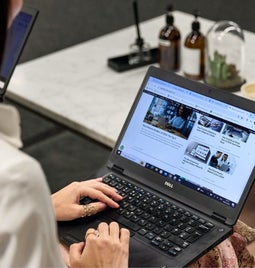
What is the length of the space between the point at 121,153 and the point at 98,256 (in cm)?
39

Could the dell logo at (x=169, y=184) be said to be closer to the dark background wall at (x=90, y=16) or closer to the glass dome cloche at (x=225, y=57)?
the glass dome cloche at (x=225, y=57)

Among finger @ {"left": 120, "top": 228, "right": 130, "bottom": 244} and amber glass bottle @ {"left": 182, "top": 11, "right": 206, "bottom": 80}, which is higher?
amber glass bottle @ {"left": 182, "top": 11, "right": 206, "bottom": 80}

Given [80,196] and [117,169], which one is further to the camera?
[117,169]

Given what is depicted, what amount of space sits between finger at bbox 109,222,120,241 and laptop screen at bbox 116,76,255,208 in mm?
209

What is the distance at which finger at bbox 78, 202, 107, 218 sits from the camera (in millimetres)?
1477

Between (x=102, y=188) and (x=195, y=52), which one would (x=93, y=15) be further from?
(x=102, y=188)

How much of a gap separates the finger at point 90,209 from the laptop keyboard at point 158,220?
0.09 feet

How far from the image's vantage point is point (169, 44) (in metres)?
2.28

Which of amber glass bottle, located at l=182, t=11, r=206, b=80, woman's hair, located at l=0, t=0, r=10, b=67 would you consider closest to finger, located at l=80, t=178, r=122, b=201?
woman's hair, located at l=0, t=0, r=10, b=67

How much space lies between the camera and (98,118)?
6.79ft

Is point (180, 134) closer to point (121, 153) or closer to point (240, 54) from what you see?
point (121, 153)

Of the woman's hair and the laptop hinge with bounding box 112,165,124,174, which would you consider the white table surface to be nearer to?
the laptop hinge with bounding box 112,165,124,174

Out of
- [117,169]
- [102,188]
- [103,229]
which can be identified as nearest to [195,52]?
[117,169]

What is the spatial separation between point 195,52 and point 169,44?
129 millimetres
